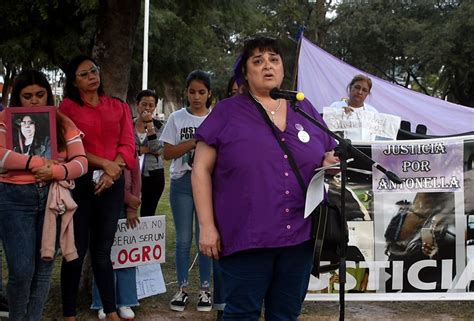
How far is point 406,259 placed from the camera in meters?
4.95

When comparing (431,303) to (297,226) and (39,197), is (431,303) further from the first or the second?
(39,197)

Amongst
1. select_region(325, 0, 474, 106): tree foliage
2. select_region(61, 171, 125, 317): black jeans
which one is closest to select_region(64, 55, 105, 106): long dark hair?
select_region(61, 171, 125, 317): black jeans

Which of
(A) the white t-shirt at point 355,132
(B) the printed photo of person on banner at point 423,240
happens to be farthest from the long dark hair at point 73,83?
(B) the printed photo of person on banner at point 423,240

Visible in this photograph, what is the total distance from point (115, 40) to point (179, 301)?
220cm

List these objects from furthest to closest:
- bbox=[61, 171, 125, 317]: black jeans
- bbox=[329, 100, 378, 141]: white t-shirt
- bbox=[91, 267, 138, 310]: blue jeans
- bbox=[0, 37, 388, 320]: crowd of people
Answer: bbox=[329, 100, 378, 141]: white t-shirt
bbox=[91, 267, 138, 310]: blue jeans
bbox=[61, 171, 125, 317]: black jeans
bbox=[0, 37, 388, 320]: crowd of people

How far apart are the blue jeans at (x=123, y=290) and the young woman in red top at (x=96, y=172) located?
0.37 meters

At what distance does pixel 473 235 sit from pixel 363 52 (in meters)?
34.1

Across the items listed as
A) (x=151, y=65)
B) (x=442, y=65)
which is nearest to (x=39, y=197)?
(x=151, y=65)

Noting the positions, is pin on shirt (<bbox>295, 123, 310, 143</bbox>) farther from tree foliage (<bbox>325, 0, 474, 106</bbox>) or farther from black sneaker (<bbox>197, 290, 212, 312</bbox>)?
tree foliage (<bbox>325, 0, 474, 106</bbox>)

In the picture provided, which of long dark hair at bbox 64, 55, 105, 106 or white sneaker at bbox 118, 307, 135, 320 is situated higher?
long dark hair at bbox 64, 55, 105, 106

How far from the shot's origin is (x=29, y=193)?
12.4ft

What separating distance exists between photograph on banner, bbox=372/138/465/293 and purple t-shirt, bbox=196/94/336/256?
2012 mm

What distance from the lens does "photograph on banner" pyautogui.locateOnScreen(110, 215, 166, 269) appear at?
4848 mm

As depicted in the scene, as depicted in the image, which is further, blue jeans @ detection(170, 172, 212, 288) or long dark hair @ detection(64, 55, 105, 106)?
blue jeans @ detection(170, 172, 212, 288)
